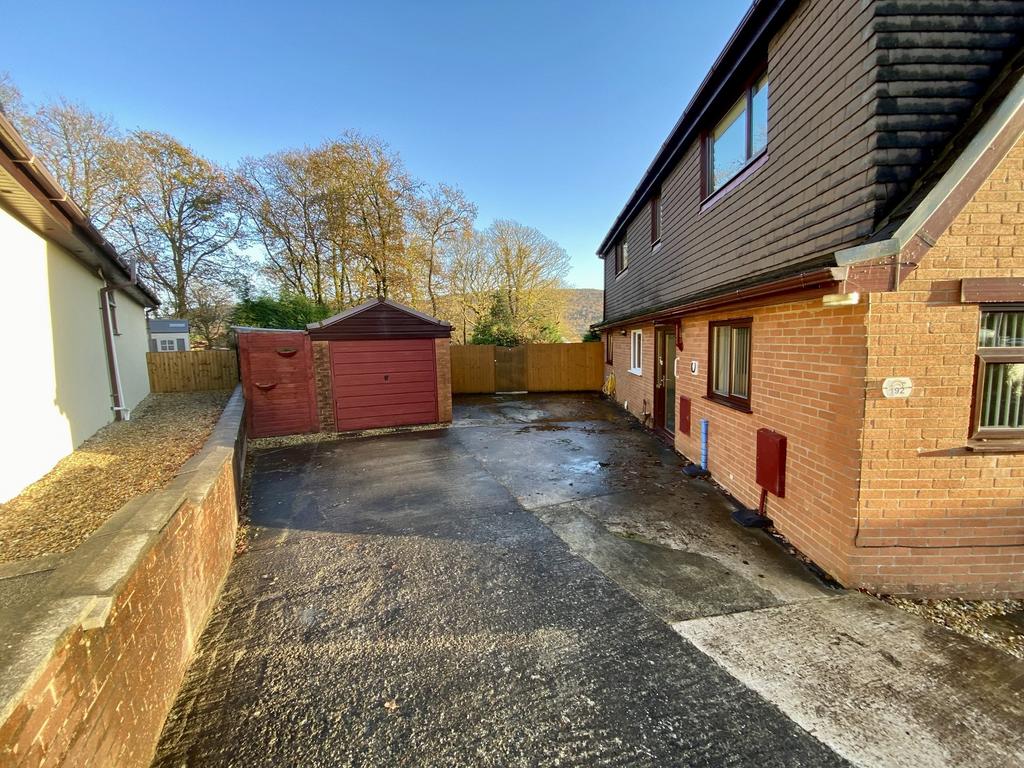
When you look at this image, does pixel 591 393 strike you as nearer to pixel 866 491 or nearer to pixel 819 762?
pixel 866 491

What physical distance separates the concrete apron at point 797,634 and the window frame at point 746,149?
419 cm

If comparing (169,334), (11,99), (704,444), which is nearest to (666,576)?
(704,444)

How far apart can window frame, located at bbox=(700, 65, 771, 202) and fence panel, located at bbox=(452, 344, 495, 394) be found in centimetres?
1023

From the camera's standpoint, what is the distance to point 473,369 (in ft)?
51.9

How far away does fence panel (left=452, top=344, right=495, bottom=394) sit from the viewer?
15711 mm

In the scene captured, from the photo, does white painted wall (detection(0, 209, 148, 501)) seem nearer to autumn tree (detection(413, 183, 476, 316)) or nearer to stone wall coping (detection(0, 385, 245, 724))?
stone wall coping (detection(0, 385, 245, 724))

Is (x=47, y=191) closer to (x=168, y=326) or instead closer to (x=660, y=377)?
(x=660, y=377)

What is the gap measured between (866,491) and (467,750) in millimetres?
3350

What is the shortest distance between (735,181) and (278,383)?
892 centimetres

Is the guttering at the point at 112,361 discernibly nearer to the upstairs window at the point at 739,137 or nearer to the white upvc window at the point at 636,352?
the white upvc window at the point at 636,352

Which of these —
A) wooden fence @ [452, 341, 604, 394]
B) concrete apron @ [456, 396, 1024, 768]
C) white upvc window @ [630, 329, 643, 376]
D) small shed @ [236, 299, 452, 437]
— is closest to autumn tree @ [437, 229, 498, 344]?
wooden fence @ [452, 341, 604, 394]

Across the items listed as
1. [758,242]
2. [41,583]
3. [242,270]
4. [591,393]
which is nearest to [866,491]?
[758,242]

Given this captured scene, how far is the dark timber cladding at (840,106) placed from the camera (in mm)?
3289

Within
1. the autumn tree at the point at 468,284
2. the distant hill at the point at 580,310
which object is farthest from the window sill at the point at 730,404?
the distant hill at the point at 580,310
